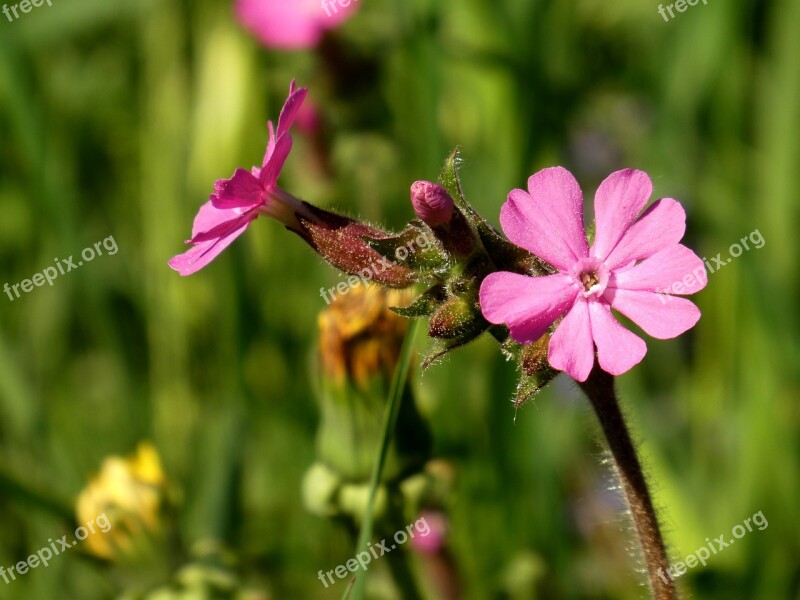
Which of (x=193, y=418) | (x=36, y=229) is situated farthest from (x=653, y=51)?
(x=36, y=229)

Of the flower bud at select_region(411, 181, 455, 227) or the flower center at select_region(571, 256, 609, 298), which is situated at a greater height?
the flower bud at select_region(411, 181, 455, 227)

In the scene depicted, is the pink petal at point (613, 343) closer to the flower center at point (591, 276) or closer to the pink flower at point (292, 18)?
the flower center at point (591, 276)

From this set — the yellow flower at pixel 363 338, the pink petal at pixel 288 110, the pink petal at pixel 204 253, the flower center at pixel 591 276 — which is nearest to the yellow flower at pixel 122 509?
the yellow flower at pixel 363 338

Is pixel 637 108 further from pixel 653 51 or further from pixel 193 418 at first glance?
pixel 193 418
